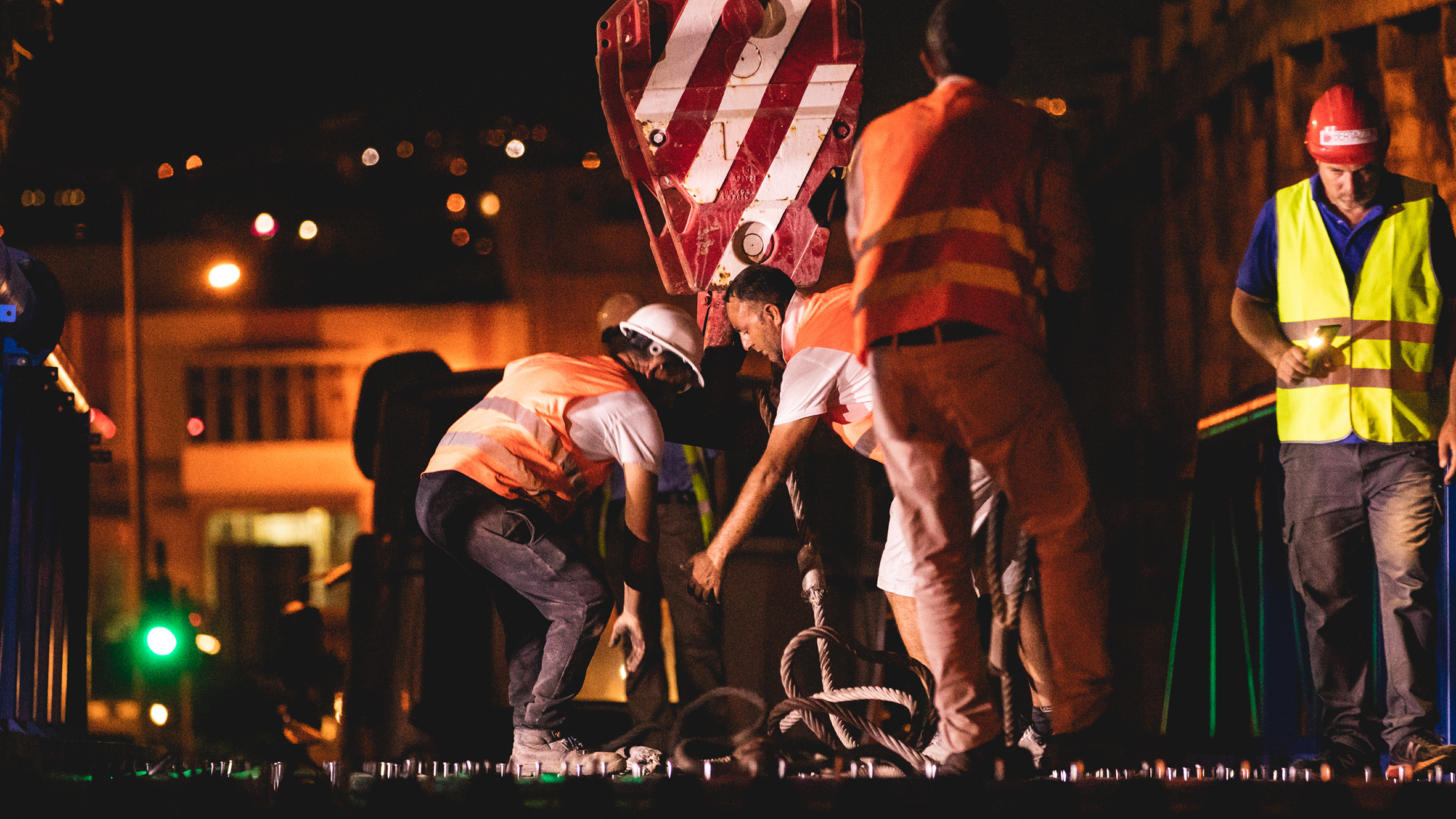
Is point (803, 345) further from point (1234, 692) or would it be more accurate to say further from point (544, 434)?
point (1234, 692)

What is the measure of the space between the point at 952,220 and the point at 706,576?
1.74 metres

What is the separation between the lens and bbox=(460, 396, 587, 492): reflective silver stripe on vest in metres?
5.16

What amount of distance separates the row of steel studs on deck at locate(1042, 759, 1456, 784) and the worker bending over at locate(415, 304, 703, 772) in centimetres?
142

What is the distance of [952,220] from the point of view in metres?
3.62

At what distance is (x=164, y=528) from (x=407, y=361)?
84.1 feet

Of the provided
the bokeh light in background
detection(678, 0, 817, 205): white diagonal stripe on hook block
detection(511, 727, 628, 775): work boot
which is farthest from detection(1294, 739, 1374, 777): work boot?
the bokeh light in background

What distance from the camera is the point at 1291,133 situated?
7867mm

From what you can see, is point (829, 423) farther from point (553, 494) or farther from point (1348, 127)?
point (1348, 127)

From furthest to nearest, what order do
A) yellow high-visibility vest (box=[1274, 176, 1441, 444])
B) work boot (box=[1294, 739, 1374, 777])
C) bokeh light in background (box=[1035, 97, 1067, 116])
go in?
bokeh light in background (box=[1035, 97, 1067, 116]) → yellow high-visibility vest (box=[1274, 176, 1441, 444]) → work boot (box=[1294, 739, 1374, 777])

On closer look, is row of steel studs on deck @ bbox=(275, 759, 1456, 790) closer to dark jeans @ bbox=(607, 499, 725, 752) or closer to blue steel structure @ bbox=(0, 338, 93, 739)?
blue steel structure @ bbox=(0, 338, 93, 739)

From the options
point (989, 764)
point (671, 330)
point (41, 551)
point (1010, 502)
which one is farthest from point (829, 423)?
point (41, 551)

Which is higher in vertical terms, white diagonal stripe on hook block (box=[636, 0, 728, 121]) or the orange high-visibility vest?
white diagonal stripe on hook block (box=[636, 0, 728, 121])

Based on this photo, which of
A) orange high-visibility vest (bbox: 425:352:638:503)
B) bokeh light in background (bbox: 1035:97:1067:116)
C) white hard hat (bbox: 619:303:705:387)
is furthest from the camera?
bokeh light in background (bbox: 1035:97:1067:116)

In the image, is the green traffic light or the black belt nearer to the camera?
the black belt
